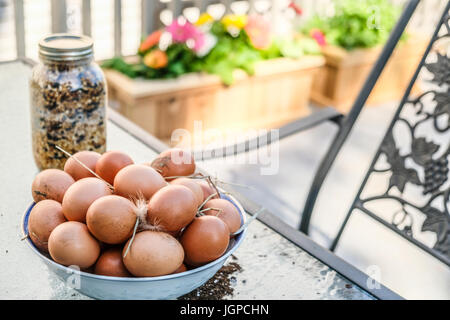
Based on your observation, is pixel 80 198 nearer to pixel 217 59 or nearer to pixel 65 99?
pixel 65 99

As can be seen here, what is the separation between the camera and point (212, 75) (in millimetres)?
2949

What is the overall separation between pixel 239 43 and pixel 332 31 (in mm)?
777

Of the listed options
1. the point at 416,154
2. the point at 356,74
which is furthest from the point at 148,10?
the point at 416,154

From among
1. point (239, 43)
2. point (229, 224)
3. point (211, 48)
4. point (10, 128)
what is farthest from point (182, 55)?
point (229, 224)

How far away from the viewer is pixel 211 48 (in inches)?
118

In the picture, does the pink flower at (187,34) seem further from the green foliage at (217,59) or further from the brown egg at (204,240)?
the brown egg at (204,240)

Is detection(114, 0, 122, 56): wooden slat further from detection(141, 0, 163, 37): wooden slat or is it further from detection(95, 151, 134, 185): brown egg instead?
detection(95, 151, 134, 185): brown egg

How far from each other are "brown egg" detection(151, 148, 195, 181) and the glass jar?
0.24m

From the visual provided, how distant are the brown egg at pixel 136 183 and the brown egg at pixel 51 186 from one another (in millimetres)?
93

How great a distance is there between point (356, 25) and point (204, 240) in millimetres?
3094

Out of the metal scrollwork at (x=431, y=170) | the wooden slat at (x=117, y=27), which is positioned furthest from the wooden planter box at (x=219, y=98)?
the metal scrollwork at (x=431, y=170)
